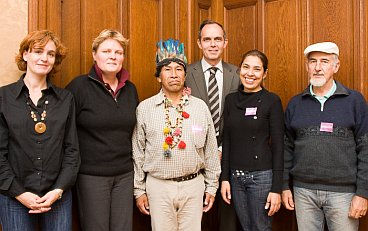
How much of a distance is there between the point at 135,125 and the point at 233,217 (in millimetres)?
930

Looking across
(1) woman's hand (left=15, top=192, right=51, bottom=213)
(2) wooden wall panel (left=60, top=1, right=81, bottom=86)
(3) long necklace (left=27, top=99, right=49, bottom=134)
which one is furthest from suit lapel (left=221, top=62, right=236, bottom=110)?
(1) woman's hand (left=15, top=192, right=51, bottom=213)

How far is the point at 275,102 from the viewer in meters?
2.49

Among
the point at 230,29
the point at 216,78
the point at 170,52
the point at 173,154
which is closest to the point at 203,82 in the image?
the point at 216,78

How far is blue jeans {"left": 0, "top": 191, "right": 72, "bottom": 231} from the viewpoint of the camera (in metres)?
2.00

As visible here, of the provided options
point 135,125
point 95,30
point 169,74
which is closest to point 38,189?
point 135,125

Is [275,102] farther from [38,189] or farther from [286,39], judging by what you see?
[38,189]

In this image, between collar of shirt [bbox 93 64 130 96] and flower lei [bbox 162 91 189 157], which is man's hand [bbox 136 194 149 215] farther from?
collar of shirt [bbox 93 64 130 96]

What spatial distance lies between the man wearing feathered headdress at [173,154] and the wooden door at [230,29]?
0.53 meters

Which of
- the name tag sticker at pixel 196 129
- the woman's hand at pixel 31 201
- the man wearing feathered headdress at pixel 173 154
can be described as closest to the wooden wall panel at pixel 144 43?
the man wearing feathered headdress at pixel 173 154

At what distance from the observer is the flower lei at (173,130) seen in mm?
2363

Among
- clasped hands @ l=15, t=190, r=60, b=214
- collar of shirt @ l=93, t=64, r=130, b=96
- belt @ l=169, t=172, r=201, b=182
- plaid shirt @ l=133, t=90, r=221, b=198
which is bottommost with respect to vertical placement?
clasped hands @ l=15, t=190, r=60, b=214

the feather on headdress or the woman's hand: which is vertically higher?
the feather on headdress

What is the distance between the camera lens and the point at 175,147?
7.79 ft

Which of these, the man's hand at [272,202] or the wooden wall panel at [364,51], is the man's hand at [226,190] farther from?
the wooden wall panel at [364,51]
